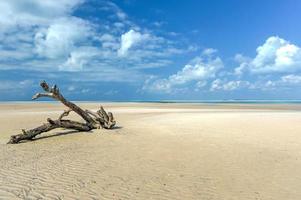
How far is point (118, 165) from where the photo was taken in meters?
10.2

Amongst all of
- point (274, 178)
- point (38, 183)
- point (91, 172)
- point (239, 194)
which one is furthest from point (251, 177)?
point (38, 183)

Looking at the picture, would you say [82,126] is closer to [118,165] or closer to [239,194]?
[118,165]

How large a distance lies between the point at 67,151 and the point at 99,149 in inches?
47.6

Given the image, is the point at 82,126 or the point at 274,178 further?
the point at 82,126

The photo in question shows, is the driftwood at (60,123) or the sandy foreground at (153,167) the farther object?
the driftwood at (60,123)

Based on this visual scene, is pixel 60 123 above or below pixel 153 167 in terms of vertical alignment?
above

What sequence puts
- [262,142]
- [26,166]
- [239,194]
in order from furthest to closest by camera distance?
[262,142], [26,166], [239,194]

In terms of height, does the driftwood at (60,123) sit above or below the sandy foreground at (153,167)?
above

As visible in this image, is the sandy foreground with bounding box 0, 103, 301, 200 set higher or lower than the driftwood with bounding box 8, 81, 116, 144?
lower

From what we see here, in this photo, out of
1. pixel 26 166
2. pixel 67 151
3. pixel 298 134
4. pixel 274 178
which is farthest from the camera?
pixel 298 134

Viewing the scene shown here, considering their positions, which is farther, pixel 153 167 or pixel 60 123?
pixel 60 123

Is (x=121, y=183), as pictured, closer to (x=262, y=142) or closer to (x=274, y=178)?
(x=274, y=178)

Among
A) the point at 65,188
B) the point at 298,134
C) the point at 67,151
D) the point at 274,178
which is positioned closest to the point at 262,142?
the point at 298,134

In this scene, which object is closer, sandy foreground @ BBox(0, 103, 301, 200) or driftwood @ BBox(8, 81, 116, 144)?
sandy foreground @ BBox(0, 103, 301, 200)
